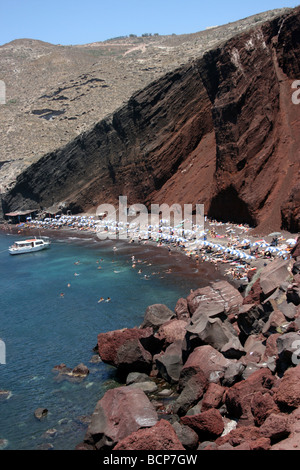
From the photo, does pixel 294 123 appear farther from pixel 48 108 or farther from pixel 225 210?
pixel 48 108

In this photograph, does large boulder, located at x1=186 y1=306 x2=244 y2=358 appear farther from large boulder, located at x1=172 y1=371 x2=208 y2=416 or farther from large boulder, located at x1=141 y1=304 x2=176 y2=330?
large boulder, located at x1=141 y1=304 x2=176 y2=330

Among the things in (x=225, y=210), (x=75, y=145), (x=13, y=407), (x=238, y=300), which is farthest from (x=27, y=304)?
(x=75, y=145)

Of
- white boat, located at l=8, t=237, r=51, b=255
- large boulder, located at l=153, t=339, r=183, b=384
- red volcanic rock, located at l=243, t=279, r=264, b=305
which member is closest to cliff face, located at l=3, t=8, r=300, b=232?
white boat, located at l=8, t=237, r=51, b=255

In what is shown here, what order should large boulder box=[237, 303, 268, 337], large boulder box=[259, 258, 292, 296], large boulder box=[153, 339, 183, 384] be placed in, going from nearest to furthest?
large boulder box=[153, 339, 183, 384] → large boulder box=[237, 303, 268, 337] → large boulder box=[259, 258, 292, 296]

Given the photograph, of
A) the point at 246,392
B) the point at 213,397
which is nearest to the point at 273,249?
the point at 213,397

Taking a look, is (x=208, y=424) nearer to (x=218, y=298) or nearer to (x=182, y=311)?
(x=218, y=298)

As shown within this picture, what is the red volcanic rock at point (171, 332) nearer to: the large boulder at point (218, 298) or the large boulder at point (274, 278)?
the large boulder at point (218, 298)
